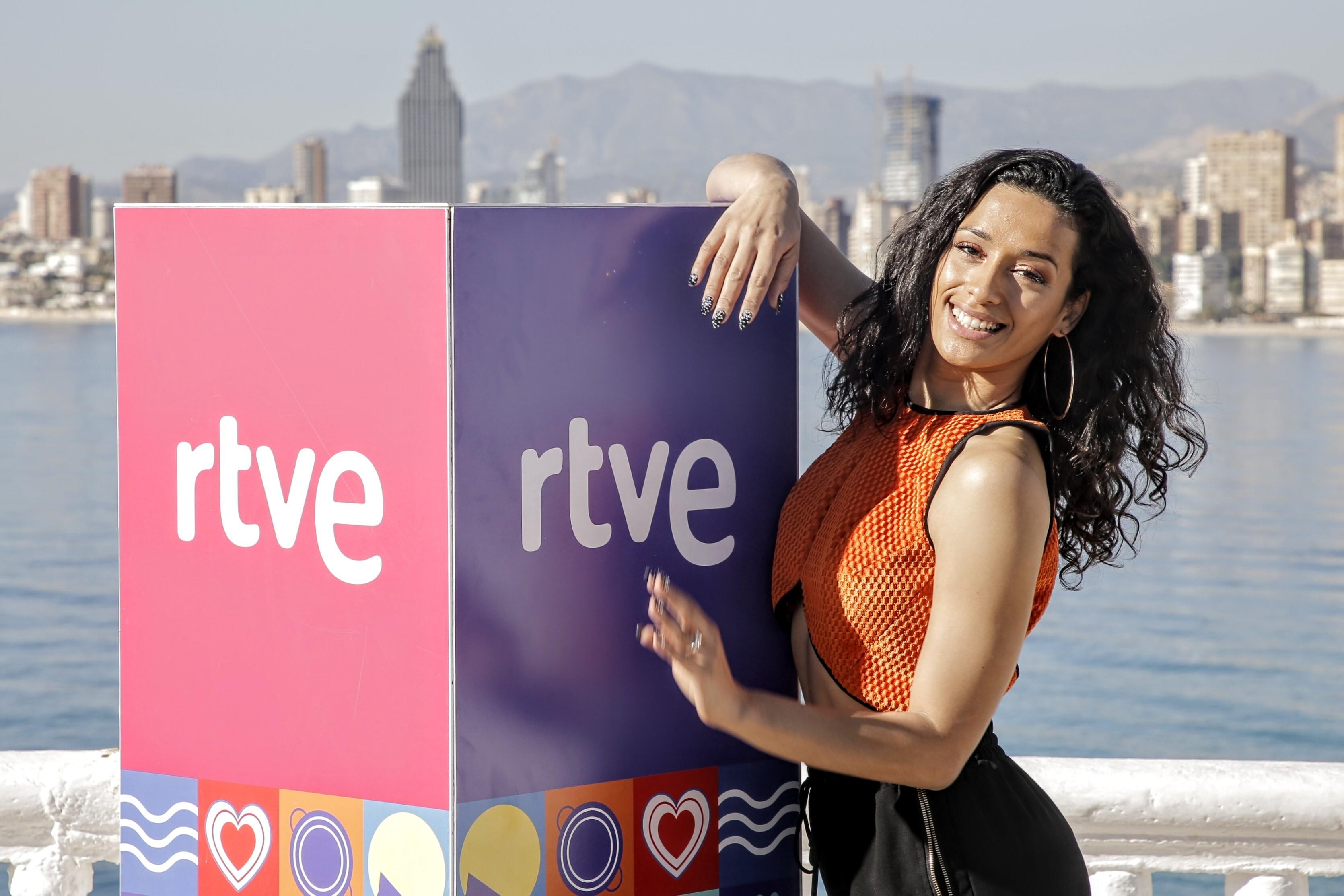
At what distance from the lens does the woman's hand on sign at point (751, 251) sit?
1.50 meters

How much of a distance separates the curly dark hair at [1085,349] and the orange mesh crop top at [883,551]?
0.21ft

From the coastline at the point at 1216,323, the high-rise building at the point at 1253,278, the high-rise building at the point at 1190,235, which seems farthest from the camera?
the high-rise building at the point at 1190,235

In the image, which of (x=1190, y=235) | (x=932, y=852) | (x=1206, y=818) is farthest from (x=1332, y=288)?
(x=932, y=852)

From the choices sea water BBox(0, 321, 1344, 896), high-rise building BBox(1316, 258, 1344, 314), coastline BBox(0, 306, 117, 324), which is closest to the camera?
sea water BBox(0, 321, 1344, 896)

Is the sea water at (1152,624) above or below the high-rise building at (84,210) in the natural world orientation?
below

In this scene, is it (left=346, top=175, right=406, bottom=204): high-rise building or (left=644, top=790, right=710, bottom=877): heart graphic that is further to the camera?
(left=346, top=175, right=406, bottom=204): high-rise building

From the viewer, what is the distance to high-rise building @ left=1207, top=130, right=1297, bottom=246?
102812mm

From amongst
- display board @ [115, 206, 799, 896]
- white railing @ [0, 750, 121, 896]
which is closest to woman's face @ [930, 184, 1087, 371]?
display board @ [115, 206, 799, 896]

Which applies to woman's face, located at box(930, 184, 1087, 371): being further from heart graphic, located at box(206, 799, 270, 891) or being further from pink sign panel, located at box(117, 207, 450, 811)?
heart graphic, located at box(206, 799, 270, 891)

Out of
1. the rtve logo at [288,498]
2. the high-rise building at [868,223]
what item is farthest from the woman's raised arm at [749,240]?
the high-rise building at [868,223]

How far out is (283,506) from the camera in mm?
1425

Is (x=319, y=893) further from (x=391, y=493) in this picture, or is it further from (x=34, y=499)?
(x=34, y=499)

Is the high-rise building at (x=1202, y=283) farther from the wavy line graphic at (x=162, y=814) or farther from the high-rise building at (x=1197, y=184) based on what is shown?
the wavy line graphic at (x=162, y=814)

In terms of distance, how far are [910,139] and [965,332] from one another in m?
169
